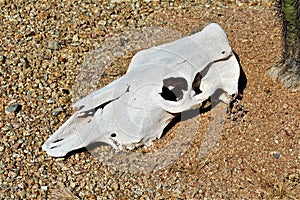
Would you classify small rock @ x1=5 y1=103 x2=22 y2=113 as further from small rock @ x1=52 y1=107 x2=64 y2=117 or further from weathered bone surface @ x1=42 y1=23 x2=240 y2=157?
weathered bone surface @ x1=42 y1=23 x2=240 y2=157

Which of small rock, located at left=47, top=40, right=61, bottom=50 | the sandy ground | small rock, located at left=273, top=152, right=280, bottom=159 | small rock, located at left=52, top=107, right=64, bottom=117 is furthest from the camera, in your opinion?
small rock, located at left=47, top=40, right=61, bottom=50

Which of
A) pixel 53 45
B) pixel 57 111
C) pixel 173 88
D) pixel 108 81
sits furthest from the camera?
pixel 53 45

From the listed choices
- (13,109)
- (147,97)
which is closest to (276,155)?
(147,97)

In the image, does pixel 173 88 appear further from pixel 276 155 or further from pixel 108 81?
pixel 276 155

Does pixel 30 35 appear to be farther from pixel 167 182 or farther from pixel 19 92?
pixel 167 182

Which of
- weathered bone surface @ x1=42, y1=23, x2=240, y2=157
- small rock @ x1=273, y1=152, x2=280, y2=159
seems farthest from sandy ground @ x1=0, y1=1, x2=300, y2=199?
weathered bone surface @ x1=42, y1=23, x2=240, y2=157

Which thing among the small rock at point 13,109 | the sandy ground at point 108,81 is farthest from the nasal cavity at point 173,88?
the small rock at point 13,109

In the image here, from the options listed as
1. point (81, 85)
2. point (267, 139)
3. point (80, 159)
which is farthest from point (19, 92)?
point (267, 139)

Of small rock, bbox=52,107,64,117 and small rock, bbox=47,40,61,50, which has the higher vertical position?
small rock, bbox=47,40,61,50
